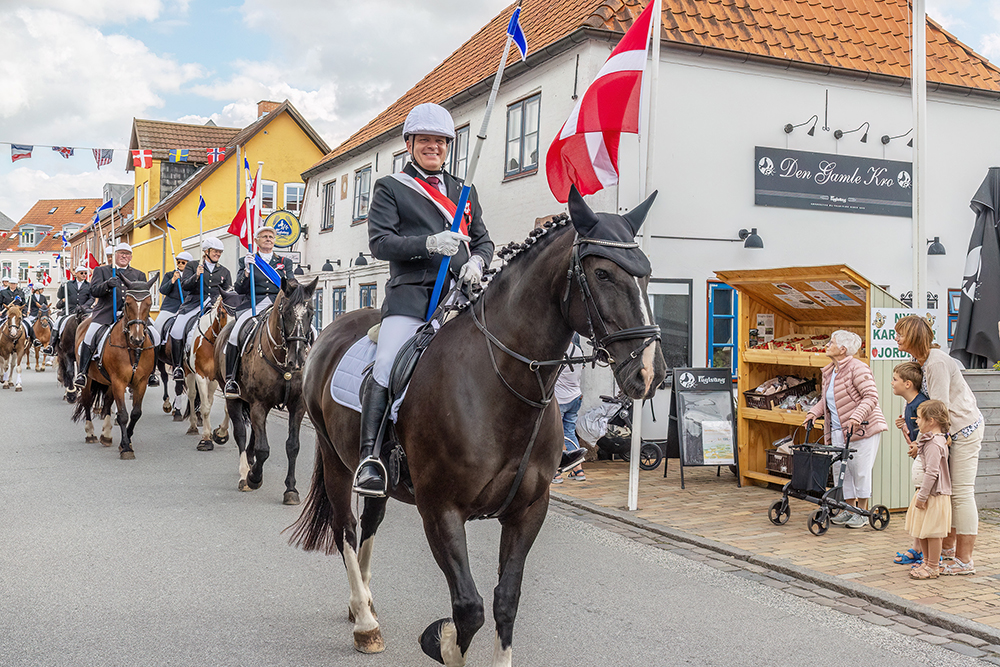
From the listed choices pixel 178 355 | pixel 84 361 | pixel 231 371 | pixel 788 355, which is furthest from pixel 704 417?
pixel 84 361

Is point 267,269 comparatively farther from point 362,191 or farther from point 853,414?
point 362,191

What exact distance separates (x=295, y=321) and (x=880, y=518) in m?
5.93

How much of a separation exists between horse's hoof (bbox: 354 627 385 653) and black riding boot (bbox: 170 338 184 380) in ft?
32.5

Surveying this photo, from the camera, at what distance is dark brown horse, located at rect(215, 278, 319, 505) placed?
8844 mm

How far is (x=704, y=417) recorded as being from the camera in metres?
10.1

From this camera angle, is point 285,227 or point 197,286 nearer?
point 197,286

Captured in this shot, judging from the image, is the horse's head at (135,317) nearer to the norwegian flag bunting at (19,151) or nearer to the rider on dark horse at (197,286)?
the rider on dark horse at (197,286)

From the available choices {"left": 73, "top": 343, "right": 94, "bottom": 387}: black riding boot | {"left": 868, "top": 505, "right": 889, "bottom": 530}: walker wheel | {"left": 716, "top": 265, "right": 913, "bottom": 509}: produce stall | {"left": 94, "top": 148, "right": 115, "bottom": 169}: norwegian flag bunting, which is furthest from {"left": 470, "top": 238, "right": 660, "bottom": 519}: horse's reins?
{"left": 94, "top": 148, "right": 115, "bottom": 169}: norwegian flag bunting

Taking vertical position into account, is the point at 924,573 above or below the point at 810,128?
below

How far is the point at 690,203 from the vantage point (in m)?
12.8

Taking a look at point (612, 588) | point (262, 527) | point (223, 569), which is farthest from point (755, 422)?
point (223, 569)

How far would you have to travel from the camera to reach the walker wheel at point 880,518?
7.75 m

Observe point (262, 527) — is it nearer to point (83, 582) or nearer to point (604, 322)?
point (83, 582)

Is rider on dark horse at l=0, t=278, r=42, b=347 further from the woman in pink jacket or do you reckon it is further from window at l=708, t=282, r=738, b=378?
the woman in pink jacket
